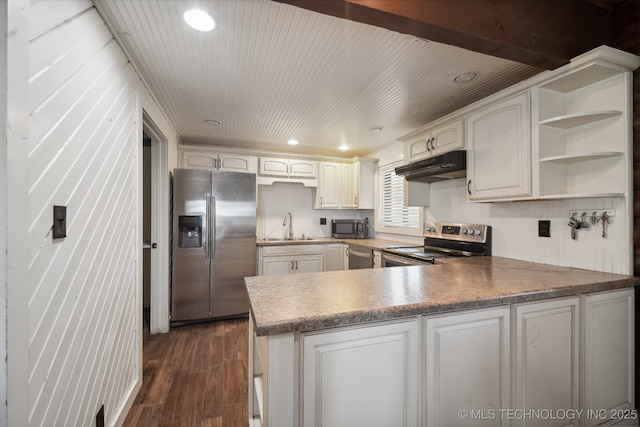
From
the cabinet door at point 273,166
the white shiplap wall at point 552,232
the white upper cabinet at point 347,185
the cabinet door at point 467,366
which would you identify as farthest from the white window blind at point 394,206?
the cabinet door at point 467,366

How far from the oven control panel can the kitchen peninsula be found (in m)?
0.75

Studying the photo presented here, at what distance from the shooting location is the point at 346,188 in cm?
433

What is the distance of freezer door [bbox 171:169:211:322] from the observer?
3.03 metres

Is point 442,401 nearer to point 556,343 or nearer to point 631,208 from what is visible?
point 556,343

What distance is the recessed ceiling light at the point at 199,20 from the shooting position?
1339 mm

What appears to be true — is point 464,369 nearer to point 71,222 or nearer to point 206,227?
point 71,222

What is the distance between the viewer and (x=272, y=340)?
91cm

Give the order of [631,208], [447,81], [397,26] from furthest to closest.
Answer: [447,81] < [631,208] < [397,26]

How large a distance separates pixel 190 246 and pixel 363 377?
104 inches

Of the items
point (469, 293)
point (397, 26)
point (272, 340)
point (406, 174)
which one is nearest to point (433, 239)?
point (406, 174)

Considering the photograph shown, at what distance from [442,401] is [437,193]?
2247mm

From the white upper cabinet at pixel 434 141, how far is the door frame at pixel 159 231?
260 cm

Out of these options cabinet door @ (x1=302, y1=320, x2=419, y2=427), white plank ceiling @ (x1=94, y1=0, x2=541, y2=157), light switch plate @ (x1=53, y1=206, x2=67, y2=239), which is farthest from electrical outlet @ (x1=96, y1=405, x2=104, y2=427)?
white plank ceiling @ (x1=94, y1=0, x2=541, y2=157)

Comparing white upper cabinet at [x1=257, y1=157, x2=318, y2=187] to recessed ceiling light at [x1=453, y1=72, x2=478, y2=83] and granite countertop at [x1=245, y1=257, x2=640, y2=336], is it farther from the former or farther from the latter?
granite countertop at [x1=245, y1=257, x2=640, y2=336]
